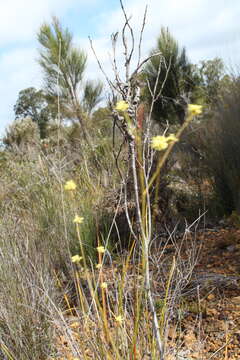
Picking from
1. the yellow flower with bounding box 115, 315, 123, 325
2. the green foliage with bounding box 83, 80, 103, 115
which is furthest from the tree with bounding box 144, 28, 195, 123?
the yellow flower with bounding box 115, 315, 123, 325

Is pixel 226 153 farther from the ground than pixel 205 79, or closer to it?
closer to it

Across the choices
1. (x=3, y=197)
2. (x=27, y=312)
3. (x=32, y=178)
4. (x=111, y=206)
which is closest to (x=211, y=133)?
(x=111, y=206)

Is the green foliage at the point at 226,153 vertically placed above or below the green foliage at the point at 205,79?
below

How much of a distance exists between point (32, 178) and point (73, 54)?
6886mm

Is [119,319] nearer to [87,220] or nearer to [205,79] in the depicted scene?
[87,220]

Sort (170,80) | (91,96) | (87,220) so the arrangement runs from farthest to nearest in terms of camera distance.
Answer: (91,96) < (170,80) < (87,220)

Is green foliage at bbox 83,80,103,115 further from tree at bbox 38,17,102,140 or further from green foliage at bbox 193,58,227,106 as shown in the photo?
green foliage at bbox 193,58,227,106

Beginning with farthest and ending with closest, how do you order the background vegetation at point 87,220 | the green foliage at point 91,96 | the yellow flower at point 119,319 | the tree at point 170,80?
the green foliage at point 91,96
the tree at point 170,80
the background vegetation at point 87,220
the yellow flower at point 119,319

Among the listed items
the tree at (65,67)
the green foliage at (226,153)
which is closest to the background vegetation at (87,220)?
the green foliage at (226,153)

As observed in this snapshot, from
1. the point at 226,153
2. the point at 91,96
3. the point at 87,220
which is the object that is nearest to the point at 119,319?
the point at 87,220

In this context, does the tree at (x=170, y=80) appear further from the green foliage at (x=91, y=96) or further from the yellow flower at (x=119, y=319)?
the yellow flower at (x=119, y=319)

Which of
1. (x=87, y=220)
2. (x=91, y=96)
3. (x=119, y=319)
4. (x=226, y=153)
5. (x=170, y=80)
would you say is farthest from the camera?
(x=91, y=96)

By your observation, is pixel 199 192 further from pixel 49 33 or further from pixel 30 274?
pixel 49 33

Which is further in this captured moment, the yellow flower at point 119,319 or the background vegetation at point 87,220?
the background vegetation at point 87,220
